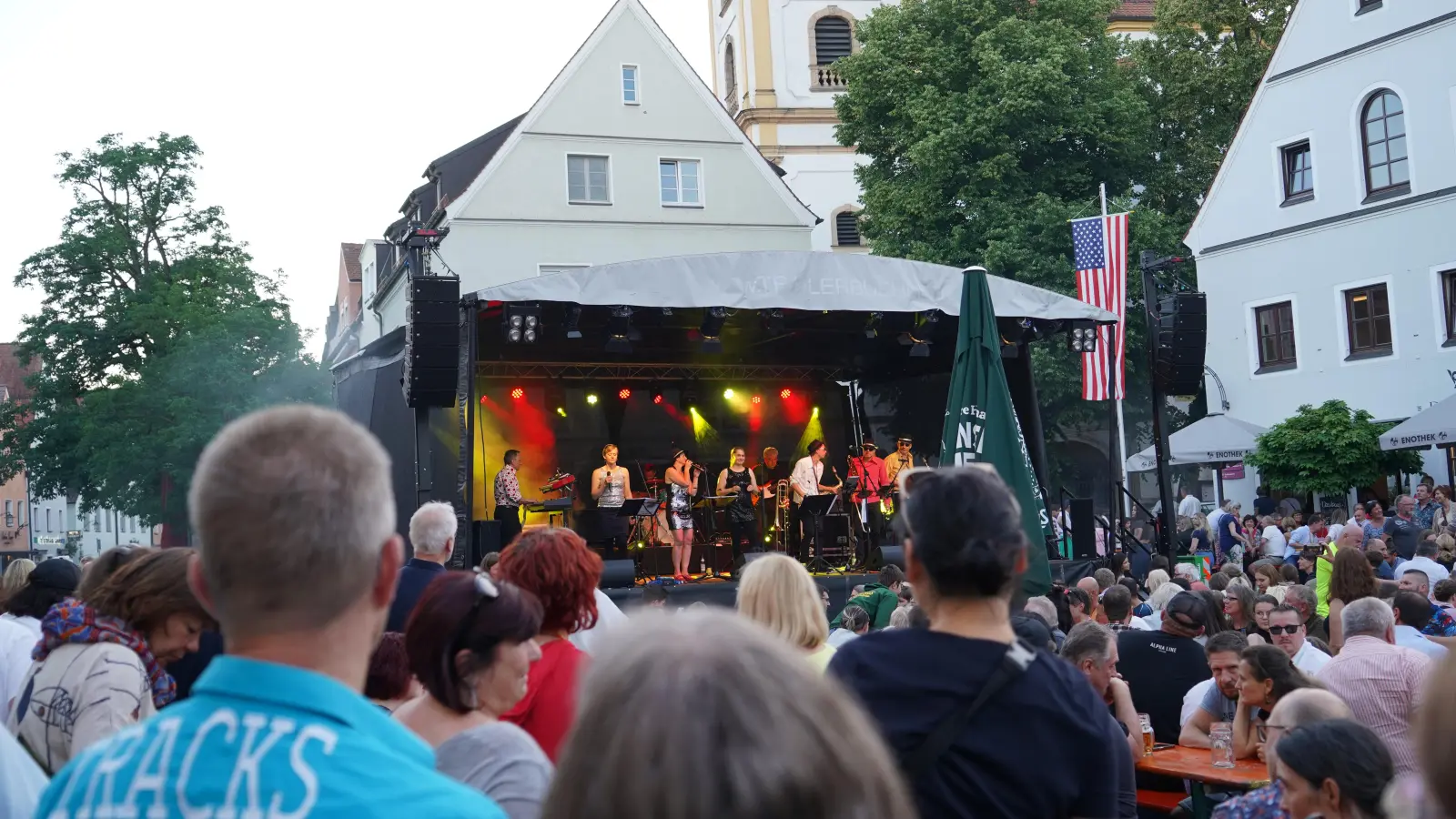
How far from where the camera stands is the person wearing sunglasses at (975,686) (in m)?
2.32

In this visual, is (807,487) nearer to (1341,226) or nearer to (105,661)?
(105,661)

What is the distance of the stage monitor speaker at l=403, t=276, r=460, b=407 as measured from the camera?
1185cm

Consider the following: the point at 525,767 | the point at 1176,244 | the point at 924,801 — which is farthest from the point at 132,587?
the point at 1176,244

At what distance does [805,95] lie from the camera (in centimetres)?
3700

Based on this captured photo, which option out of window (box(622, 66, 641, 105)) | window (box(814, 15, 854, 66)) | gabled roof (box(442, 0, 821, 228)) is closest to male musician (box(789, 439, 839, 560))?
gabled roof (box(442, 0, 821, 228))

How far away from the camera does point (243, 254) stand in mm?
34938

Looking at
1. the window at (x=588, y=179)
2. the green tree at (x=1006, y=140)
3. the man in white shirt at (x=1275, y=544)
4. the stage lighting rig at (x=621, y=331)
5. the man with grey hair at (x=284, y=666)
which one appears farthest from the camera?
the window at (x=588, y=179)

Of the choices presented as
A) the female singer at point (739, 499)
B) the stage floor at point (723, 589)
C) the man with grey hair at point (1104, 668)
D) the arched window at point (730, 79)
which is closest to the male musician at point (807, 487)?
the female singer at point (739, 499)

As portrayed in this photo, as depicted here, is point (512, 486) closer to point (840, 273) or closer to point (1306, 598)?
point (840, 273)

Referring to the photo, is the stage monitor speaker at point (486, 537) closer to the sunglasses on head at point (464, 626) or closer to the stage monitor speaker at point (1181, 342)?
the stage monitor speaker at point (1181, 342)

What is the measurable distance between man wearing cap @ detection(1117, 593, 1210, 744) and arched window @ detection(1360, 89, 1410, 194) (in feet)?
66.1

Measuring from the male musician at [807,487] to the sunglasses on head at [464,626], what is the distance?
1379 centimetres

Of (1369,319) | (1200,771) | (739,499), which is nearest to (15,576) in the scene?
(1200,771)

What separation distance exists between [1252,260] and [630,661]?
89.2 feet
